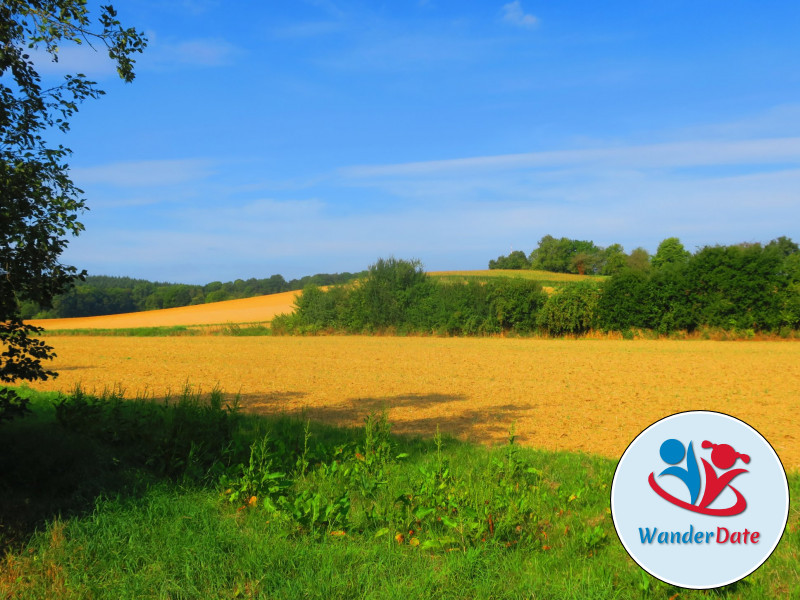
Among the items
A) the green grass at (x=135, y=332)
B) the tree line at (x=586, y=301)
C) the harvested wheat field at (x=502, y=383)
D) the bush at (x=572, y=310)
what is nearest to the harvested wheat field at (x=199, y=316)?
the green grass at (x=135, y=332)

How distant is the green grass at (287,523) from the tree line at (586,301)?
27936mm

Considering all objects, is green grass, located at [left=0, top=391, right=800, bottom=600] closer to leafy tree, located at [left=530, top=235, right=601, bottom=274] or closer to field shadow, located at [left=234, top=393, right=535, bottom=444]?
field shadow, located at [left=234, top=393, right=535, bottom=444]

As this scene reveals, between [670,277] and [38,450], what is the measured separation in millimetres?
32723

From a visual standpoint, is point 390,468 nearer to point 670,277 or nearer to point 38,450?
point 38,450

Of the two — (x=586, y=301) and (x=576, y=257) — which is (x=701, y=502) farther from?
(x=576, y=257)

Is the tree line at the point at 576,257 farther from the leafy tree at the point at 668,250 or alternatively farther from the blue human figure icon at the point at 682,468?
the blue human figure icon at the point at 682,468

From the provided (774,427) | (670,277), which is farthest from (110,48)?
(670,277)

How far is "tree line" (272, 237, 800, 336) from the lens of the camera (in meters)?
29.9

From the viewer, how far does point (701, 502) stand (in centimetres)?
285

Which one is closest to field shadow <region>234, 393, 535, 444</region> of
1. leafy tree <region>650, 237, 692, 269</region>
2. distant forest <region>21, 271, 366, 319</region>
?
distant forest <region>21, 271, 366, 319</region>

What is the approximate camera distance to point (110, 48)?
563cm

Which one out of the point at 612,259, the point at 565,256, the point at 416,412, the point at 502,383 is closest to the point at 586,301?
the point at 502,383

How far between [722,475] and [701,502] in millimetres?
176

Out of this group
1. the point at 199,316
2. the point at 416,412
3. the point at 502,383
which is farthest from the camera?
the point at 199,316
